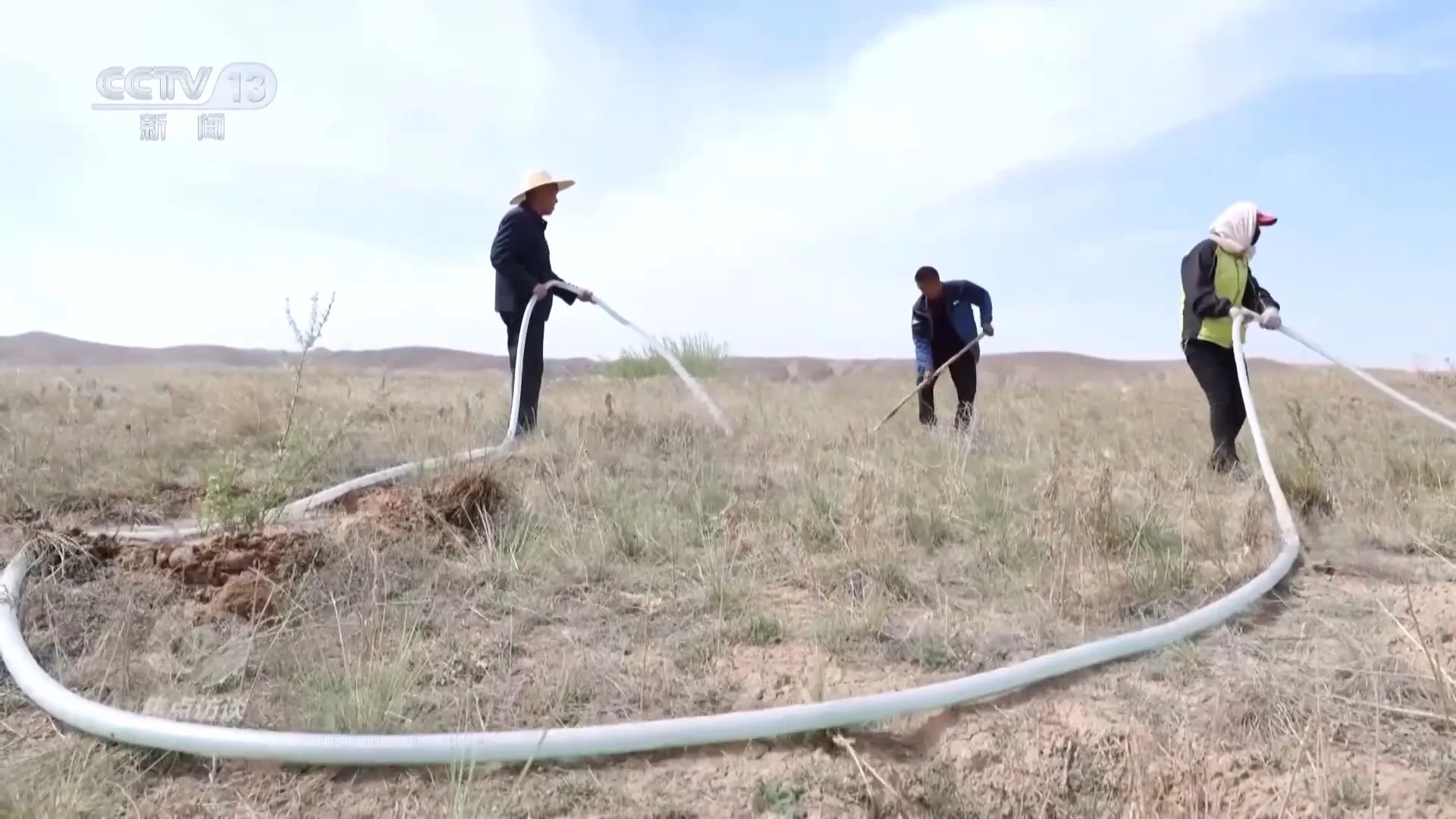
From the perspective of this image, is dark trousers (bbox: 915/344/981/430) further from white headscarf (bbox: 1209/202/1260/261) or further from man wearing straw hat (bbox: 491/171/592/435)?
man wearing straw hat (bbox: 491/171/592/435)

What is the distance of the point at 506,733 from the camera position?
2.09 metres

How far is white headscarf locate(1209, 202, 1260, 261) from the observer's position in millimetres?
5168

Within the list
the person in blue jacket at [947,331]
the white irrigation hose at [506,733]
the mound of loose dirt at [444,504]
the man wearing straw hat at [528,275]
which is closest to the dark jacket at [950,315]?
the person in blue jacket at [947,331]

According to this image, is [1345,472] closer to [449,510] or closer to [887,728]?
[887,728]

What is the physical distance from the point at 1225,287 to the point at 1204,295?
0.80 ft

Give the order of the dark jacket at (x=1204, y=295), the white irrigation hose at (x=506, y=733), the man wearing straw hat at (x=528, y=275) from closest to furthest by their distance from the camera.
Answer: the white irrigation hose at (x=506, y=733), the dark jacket at (x=1204, y=295), the man wearing straw hat at (x=528, y=275)

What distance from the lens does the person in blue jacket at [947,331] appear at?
23.2ft

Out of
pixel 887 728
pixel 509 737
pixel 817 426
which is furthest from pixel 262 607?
pixel 817 426

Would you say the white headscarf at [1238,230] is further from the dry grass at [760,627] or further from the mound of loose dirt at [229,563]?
the mound of loose dirt at [229,563]

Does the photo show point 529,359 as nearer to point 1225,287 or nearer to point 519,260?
point 519,260

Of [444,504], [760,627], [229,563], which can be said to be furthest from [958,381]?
[229,563]

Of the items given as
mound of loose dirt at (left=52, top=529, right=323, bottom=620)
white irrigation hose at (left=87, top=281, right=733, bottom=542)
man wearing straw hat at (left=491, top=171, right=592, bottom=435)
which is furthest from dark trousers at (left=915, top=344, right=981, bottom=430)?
mound of loose dirt at (left=52, top=529, right=323, bottom=620)

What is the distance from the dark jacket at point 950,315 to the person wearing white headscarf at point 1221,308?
1.96 metres

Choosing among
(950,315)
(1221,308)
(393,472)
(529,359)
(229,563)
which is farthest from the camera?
(950,315)
